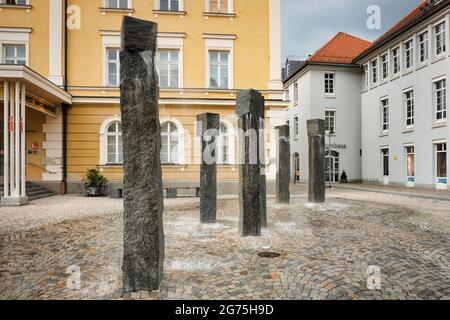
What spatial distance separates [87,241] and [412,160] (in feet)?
65.7

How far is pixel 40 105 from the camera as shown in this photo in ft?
41.1

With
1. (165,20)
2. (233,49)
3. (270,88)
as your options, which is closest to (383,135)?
(270,88)

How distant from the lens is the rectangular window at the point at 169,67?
15633 millimetres

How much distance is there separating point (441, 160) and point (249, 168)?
16.0 meters

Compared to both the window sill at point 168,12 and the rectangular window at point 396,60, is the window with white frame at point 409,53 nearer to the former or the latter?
the rectangular window at point 396,60

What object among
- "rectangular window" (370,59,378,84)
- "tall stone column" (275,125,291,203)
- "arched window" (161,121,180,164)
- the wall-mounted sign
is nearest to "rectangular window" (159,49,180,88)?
"arched window" (161,121,180,164)

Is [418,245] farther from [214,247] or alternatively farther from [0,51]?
[0,51]

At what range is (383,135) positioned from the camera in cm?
2250

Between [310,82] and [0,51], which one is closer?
[0,51]

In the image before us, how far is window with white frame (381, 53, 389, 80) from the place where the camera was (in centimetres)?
2216

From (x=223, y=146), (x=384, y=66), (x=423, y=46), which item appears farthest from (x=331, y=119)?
(x=223, y=146)

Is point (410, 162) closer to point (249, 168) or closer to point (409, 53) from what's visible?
point (409, 53)

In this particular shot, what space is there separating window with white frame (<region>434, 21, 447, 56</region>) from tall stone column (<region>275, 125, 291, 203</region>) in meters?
12.3

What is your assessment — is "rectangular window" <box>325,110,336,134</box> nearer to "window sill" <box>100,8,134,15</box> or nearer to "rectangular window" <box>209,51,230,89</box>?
"rectangular window" <box>209,51,230,89</box>
